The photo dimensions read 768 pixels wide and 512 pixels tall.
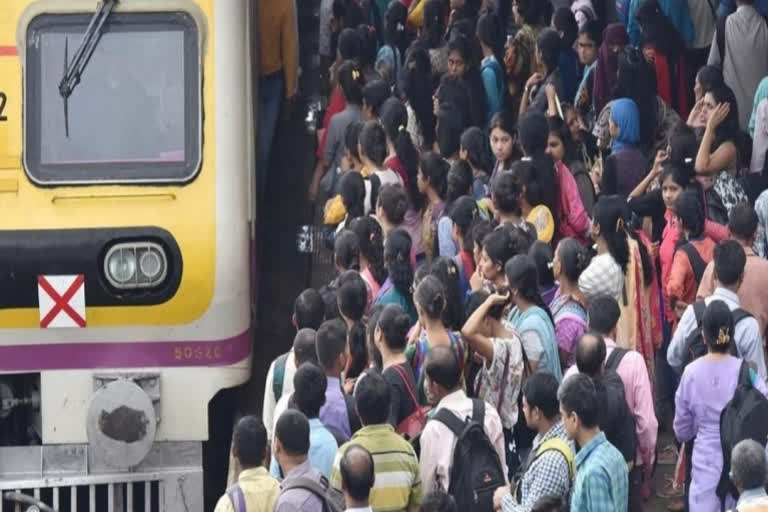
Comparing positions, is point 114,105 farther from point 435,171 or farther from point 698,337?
point 698,337

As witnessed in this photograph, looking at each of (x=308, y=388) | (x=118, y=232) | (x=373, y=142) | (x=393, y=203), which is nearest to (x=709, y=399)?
(x=308, y=388)

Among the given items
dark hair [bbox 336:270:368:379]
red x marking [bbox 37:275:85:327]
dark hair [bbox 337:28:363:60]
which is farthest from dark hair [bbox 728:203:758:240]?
dark hair [bbox 337:28:363:60]

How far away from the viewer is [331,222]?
11.3 m

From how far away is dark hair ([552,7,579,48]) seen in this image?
13195 mm

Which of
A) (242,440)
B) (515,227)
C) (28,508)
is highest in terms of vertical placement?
(515,227)

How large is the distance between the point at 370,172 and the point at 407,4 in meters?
4.51

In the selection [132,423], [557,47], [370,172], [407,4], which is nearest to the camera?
[132,423]

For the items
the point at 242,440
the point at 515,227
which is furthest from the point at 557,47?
the point at 242,440

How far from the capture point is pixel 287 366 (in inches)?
348

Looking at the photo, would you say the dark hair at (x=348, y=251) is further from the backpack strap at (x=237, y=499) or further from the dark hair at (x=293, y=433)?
the backpack strap at (x=237, y=499)

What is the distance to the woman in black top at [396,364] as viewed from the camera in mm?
8352

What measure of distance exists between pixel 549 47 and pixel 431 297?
455 cm

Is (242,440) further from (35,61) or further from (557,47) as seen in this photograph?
(557,47)

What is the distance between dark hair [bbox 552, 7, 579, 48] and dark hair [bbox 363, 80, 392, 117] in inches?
62.0
